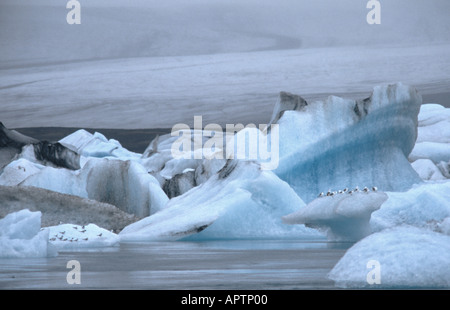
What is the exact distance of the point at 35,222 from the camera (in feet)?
23.9

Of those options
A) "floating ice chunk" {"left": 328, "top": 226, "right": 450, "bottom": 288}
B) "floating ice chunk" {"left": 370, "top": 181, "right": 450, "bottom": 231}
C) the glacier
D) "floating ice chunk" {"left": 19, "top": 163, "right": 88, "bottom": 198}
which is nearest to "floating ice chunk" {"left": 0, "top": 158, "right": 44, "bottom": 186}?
the glacier

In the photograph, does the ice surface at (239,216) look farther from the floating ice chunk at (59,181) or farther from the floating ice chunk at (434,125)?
the floating ice chunk at (434,125)

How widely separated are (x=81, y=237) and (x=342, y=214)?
120 inches

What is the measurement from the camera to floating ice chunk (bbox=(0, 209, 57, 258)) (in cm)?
727

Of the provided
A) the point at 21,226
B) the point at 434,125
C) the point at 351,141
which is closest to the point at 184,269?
the point at 21,226

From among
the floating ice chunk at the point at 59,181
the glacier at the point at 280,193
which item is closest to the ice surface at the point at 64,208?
the glacier at the point at 280,193

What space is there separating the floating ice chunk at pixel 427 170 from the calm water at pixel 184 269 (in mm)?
10504

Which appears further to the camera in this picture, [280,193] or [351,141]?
[351,141]

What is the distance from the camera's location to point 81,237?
9.27 metres

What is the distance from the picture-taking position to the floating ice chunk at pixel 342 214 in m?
9.02

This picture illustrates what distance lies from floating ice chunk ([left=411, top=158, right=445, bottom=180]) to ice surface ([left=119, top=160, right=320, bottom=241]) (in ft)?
26.2

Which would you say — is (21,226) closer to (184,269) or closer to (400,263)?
(184,269)
